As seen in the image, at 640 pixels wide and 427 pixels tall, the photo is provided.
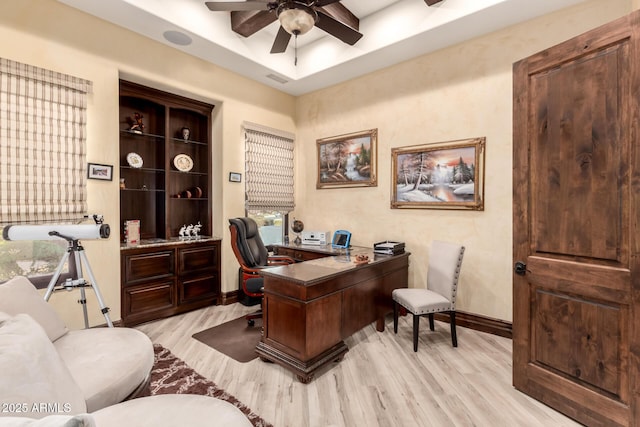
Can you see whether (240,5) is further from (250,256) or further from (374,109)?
(250,256)

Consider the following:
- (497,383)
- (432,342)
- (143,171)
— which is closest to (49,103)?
(143,171)

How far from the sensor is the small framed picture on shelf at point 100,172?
311 cm

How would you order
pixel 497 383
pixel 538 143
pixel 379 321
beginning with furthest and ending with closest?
pixel 379 321, pixel 497 383, pixel 538 143

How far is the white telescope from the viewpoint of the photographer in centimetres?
247

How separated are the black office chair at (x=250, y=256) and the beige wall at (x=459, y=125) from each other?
1.44 metres

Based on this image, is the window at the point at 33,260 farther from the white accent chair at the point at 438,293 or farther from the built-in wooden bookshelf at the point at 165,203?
the white accent chair at the point at 438,293

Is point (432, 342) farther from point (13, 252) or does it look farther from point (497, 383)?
point (13, 252)

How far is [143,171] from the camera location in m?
4.04

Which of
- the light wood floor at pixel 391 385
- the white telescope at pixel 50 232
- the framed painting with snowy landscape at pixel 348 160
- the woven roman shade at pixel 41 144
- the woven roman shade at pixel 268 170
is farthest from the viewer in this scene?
the woven roman shade at pixel 268 170

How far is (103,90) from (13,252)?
1839 mm

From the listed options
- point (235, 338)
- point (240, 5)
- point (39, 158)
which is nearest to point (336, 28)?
point (240, 5)

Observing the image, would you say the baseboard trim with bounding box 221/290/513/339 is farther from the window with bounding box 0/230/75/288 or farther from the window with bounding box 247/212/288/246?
the window with bounding box 0/230/75/288

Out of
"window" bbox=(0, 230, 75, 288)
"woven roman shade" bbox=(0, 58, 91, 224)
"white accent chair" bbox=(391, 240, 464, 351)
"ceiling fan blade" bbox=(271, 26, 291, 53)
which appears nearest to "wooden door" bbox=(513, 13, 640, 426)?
"white accent chair" bbox=(391, 240, 464, 351)

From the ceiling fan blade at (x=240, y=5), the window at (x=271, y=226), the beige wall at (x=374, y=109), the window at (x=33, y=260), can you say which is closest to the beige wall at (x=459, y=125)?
the beige wall at (x=374, y=109)
